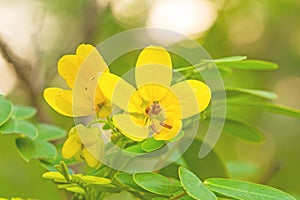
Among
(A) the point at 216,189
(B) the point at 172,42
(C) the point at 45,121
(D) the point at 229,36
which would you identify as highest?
(D) the point at 229,36

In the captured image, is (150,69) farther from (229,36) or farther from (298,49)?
(298,49)

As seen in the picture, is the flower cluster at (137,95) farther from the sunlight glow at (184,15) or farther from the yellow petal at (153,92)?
the sunlight glow at (184,15)

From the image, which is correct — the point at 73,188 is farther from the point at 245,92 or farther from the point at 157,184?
the point at 245,92

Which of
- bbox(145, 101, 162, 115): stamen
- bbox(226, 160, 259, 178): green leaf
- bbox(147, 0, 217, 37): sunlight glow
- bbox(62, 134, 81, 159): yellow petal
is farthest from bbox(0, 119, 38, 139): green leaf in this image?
bbox(147, 0, 217, 37): sunlight glow

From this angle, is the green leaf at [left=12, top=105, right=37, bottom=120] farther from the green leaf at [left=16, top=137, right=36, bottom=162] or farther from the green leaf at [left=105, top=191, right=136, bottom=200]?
the green leaf at [left=105, top=191, right=136, bottom=200]

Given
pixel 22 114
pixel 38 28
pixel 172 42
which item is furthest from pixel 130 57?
pixel 22 114

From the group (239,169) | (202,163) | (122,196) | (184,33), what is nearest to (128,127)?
(122,196)
